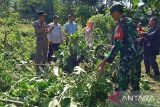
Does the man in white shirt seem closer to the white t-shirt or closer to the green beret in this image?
the white t-shirt

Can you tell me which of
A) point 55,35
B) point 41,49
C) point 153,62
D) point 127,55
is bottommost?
point 153,62

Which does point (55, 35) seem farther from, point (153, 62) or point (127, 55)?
point (127, 55)

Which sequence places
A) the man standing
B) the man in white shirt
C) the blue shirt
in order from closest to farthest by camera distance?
the man standing < the man in white shirt < the blue shirt

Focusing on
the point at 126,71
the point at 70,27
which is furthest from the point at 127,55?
the point at 70,27

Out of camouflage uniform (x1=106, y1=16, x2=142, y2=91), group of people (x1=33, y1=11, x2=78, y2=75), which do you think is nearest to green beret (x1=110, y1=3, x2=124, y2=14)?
camouflage uniform (x1=106, y1=16, x2=142, y2=91)

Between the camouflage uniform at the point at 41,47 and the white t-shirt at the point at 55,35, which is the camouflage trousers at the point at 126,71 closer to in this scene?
the camouflage uniform at the point at 41,47

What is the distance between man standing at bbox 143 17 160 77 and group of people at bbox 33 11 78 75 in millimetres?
2378

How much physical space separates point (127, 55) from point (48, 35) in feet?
20.0

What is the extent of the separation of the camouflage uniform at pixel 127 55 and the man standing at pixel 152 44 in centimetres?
437

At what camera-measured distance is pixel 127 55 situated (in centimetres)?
662

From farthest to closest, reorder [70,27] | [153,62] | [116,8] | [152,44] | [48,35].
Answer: [70,27], [48,35], [153,62], [152,44], [116,8]

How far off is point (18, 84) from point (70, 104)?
1.94 metres

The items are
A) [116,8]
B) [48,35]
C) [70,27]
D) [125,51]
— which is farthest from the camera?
[70,27]

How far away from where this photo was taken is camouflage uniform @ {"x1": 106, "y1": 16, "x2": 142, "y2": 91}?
6436mm
